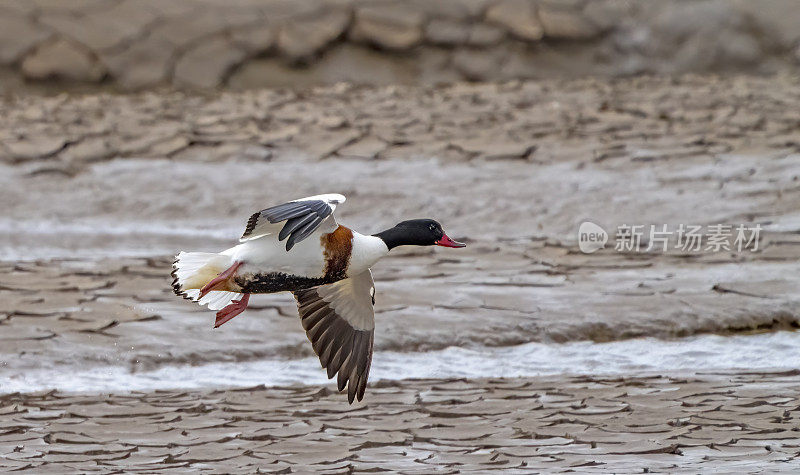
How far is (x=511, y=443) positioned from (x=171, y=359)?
2.20m

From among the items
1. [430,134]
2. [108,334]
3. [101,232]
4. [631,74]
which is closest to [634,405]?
[108,334]

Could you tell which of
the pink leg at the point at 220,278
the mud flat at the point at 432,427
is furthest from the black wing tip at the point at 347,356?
the pink leg at the point at 220,278

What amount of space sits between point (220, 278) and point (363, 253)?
0.53 metres

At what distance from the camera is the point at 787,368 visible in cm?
655

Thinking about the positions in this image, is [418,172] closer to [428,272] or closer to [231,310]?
[428,272]

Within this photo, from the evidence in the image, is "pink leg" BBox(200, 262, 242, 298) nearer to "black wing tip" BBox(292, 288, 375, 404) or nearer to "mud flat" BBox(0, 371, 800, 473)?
"black wing tip" BBox(292, 288, 375, 404)

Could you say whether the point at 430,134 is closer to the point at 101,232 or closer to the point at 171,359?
the point at 101,232

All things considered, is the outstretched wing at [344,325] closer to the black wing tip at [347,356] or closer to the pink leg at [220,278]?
the black wing tip at [347,356]

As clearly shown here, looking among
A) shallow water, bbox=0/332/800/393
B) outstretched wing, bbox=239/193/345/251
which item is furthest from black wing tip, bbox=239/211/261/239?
shallow water, bbox=0/332/800/393

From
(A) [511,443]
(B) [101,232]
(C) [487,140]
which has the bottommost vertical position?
(A) [511,443]

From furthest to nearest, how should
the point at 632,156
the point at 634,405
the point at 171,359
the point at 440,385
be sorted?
the point at 632,156
the point at 171,359
the point at 440,385
the point at 634,405

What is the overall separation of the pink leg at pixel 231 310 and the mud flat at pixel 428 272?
565 mm

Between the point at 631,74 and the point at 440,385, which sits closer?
the point at 440,385

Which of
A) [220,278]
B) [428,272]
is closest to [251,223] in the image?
[220,278]
